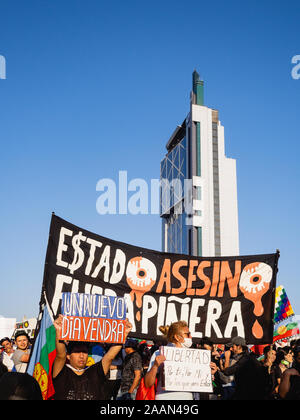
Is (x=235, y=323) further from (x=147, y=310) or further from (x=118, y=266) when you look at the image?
(x=118, y=266)

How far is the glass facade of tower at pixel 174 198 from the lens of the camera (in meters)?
99.8

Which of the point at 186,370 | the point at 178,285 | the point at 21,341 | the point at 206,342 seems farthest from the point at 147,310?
the point at 186,370

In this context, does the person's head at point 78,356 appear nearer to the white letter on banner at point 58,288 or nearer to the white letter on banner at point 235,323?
the white letter on banner at point 58,288

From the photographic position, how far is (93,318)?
19.1 feet

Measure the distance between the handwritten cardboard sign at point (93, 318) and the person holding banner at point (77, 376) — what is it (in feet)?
1.43

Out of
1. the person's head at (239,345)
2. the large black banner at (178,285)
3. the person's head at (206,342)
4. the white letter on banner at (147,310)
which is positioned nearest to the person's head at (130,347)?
the large black banner at (178,285)

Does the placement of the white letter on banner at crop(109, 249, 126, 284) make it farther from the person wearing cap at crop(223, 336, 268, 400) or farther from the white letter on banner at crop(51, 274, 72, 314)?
the person wearing cap at crop(223, 336, 268, 400)

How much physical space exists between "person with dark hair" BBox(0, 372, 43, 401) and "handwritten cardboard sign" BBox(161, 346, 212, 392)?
2.62 m

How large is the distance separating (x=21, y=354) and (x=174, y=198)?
101 meters

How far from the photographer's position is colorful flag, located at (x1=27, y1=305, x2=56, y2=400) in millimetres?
5859

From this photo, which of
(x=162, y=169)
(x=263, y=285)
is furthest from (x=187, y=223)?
(x=263, y=285)
